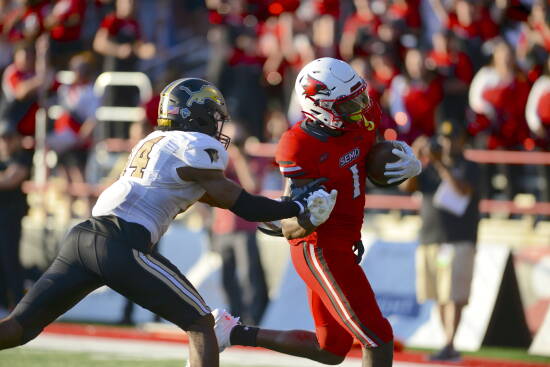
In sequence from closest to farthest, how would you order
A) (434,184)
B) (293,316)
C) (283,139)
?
(283,139), (434,184), (293,316)

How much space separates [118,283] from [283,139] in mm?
1167

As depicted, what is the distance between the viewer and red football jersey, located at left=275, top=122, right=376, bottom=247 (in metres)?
5.73

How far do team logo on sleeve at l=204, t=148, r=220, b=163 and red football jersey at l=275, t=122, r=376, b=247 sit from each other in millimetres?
423

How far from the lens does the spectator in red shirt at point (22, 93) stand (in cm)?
1105

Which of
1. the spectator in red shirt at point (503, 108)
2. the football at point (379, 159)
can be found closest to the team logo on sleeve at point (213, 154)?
the football at point (379, 159)

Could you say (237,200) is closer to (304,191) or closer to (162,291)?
(304,191)

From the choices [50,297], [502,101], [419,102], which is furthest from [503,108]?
[50,297]

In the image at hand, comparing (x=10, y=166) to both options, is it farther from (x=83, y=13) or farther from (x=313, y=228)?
(x=313, y=228)

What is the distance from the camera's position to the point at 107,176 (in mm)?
11969

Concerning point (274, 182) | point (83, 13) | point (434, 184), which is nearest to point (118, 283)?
point (434, 184)

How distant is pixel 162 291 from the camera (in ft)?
17.3

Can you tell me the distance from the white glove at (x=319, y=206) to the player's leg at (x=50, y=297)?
1056mm

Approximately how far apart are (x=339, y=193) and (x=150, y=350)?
3.43 metres

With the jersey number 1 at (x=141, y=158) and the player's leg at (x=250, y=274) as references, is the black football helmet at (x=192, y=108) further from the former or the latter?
the player's leg at (x=250, y=274)
